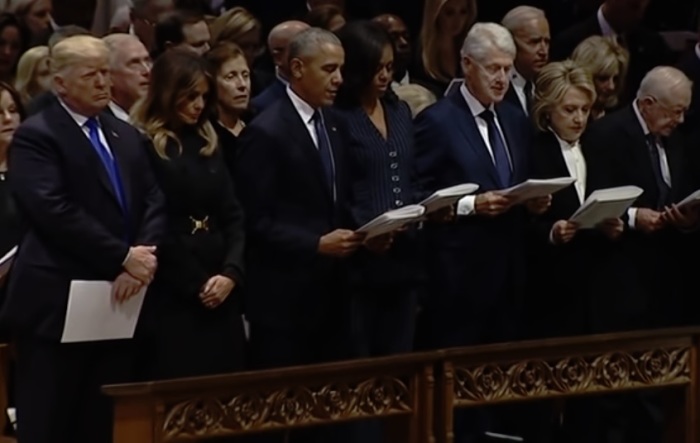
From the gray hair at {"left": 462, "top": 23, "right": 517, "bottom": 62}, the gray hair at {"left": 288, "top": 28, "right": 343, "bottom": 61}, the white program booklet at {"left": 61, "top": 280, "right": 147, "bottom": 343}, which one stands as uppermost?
the gray hair at {"left": 462, "top": 23, "right": 517, "bottom": 62}

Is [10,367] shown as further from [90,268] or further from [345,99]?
[345,99]

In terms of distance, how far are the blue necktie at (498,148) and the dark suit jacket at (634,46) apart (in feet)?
5.33

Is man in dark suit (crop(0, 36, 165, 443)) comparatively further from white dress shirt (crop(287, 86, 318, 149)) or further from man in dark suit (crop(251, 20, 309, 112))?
man in dark suit (crop(251, 20, 309, 112))

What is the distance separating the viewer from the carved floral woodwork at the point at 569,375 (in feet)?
19.3

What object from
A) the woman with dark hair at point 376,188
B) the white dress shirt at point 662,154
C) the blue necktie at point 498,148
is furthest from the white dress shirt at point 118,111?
the white dress shirt at point 662,154

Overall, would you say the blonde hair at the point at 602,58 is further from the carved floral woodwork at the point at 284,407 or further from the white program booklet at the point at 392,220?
the carved floral woodwork at the point at 284,407

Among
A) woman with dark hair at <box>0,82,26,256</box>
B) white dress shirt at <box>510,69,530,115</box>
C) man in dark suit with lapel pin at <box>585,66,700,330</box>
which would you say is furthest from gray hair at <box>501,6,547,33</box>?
woman with dark hair at <box>0,82,26,256</box>

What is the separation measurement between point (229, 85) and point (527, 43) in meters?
1.58

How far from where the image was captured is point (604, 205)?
662cm

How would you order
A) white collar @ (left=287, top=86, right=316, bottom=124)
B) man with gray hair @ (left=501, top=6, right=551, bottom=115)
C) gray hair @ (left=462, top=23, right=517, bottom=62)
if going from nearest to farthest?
white collar @ (left=287, top=86, right=316, bottom=124), gray hair @ (left=462, top=23, right=517, bottom=62), man with gray hair @ (left=501, top=6, right=551, bottom=115)

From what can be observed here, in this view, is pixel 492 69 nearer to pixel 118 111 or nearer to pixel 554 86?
pixel 554 86

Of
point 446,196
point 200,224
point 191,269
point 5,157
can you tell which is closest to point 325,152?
point 446,196

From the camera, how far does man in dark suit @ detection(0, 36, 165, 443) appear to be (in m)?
5.68

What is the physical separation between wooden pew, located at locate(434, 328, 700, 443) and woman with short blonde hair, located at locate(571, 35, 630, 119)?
1.44 metres
